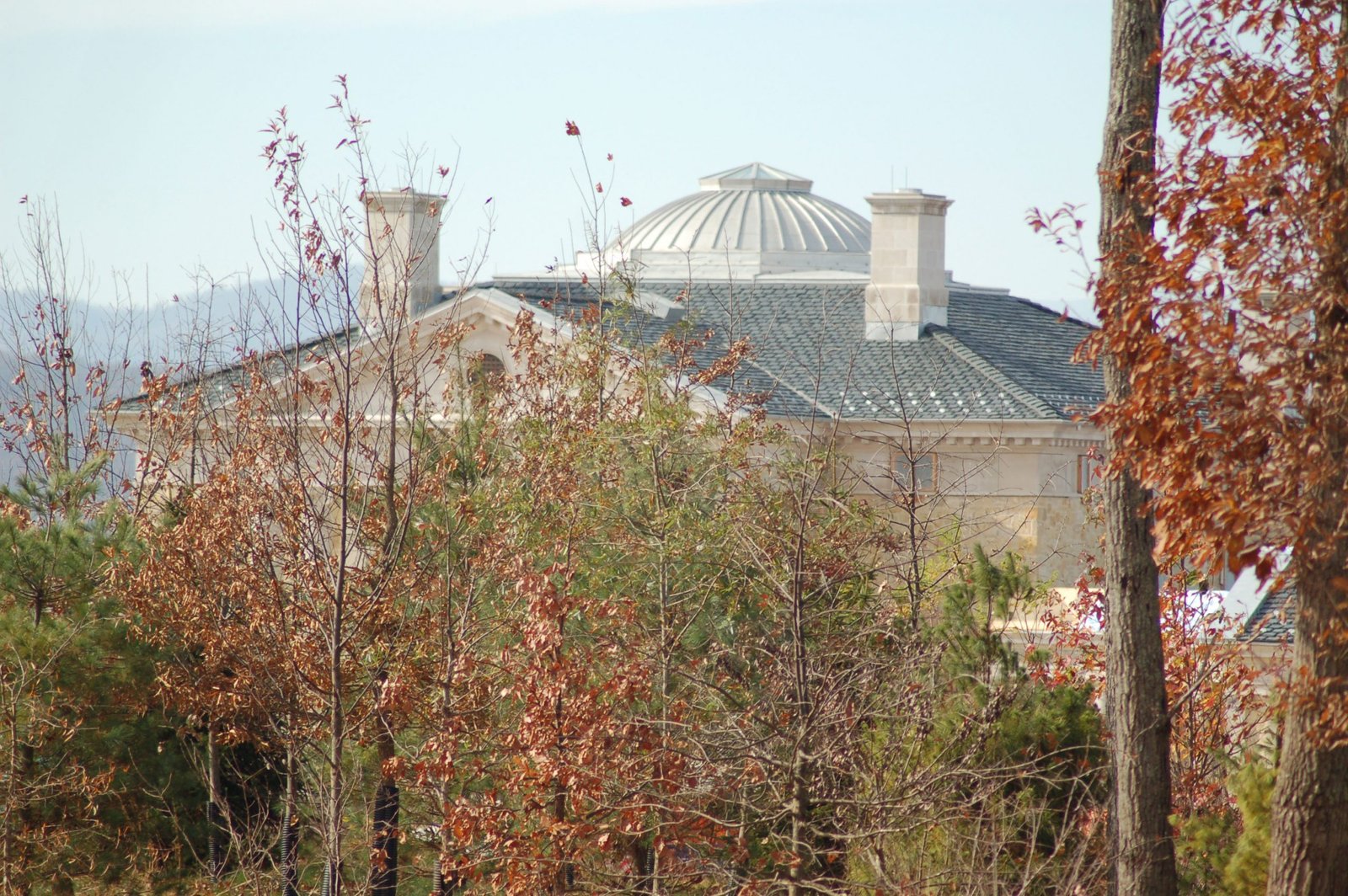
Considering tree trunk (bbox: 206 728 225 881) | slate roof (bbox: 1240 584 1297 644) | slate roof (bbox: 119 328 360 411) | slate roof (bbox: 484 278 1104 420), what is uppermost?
slate roof (bbox: 484 278 1104 420)

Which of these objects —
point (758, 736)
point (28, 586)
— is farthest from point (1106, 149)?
point (28, 586)

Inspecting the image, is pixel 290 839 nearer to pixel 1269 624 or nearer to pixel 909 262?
pixel 1269 624

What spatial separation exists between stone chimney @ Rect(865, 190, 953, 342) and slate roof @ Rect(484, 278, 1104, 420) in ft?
1.13

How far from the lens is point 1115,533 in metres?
9.97

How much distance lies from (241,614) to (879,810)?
22.5 ft

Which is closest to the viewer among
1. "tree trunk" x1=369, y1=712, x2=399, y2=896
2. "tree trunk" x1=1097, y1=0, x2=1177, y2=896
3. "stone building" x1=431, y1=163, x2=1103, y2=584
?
"tree trunk" x1=1097, y1=0, x2=1177, y2=896

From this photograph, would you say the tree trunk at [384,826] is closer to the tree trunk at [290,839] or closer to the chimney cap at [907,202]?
the tree trunk at [290,839]

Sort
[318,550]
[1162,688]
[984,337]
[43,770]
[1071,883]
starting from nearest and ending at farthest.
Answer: [1071,883] → [1162,688] → [318,550] → [43,770] → [984,337]

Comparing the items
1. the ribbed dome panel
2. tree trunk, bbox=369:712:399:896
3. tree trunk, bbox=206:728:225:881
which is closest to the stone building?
the ribbed dome panel

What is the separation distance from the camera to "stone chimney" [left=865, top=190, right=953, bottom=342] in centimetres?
3052

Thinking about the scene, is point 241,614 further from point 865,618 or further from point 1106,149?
point 1106,149

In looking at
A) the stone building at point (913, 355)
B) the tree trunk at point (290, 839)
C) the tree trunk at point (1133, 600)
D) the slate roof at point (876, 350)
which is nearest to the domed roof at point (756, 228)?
the stone building at point (913, 355)

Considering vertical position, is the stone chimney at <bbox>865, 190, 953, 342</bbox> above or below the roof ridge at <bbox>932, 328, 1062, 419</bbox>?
above

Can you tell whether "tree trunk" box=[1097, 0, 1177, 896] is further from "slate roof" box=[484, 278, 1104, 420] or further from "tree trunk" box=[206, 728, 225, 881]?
"slate roof" box=[484, 278, 1104, 420]
